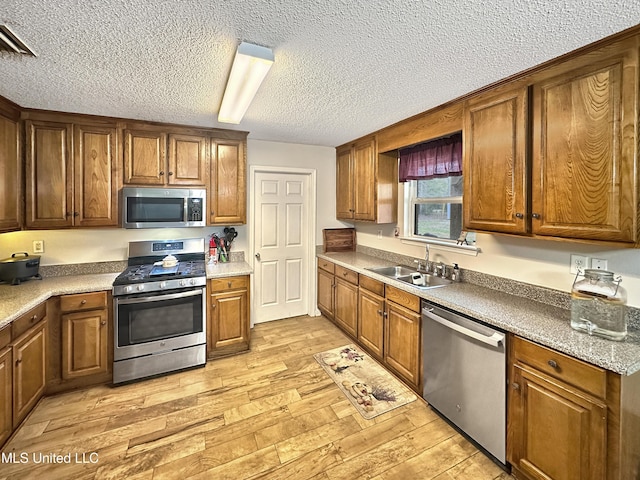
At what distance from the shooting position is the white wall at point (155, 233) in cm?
282

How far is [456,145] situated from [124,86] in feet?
8.71


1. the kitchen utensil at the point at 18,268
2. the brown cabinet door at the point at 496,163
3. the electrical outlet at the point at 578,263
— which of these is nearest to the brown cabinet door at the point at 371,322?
the brown cabinet door at the point at 496,163

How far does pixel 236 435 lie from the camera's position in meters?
2.01

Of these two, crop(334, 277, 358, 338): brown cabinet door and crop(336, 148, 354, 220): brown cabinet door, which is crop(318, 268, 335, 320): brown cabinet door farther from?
crop(336, 148, 354, 220): brown cabinet door

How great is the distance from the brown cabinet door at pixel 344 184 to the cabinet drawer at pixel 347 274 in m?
0.72

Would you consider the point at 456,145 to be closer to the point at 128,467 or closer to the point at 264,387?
the point at 264,387

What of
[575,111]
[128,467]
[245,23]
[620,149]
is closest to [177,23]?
[245,23]

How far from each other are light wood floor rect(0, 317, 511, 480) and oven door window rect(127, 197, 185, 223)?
150cm

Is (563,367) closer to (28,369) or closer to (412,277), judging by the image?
(412,277)

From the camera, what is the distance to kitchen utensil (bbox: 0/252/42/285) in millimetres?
2430

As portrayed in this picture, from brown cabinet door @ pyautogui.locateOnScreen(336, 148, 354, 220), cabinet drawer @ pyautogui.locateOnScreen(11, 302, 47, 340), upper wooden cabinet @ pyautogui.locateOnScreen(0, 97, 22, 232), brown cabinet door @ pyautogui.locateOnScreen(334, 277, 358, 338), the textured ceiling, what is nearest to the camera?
the textured ceiling

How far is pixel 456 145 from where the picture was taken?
2.61m

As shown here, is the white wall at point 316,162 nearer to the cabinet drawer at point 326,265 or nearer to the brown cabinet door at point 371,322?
the cabinet drawer at point 326,265

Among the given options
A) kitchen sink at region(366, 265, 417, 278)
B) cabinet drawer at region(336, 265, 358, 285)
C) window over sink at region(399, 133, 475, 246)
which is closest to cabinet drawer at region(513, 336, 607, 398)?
window over sink at region(399, 133, 475, 246)
